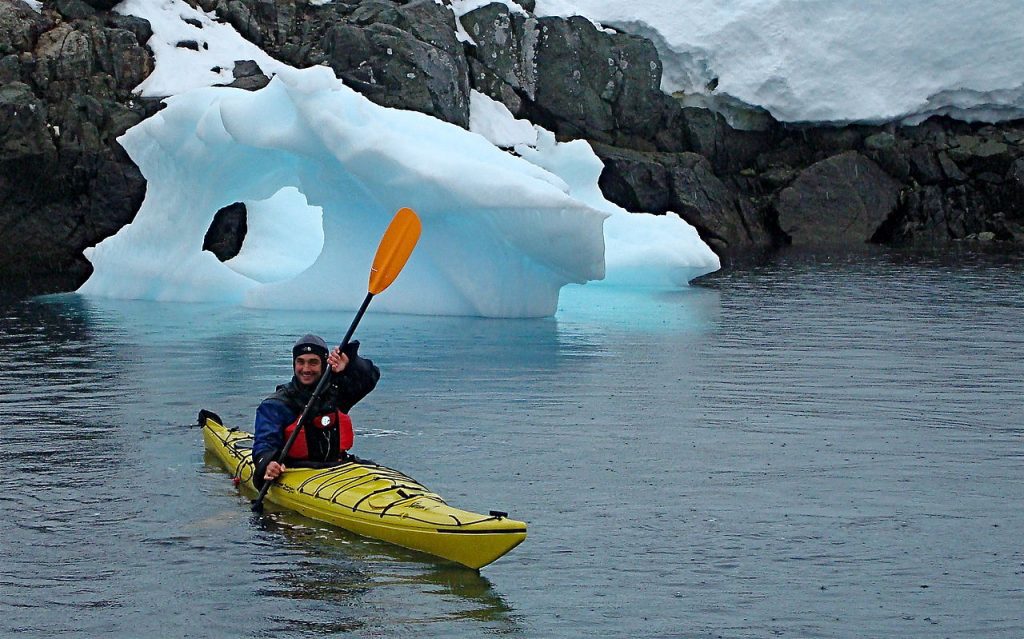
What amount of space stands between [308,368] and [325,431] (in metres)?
0.40

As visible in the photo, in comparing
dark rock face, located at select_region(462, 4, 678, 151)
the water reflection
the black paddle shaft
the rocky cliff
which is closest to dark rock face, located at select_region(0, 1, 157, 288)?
the rocky cliff

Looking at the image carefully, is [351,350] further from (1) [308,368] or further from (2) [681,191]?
(2) [681,191]

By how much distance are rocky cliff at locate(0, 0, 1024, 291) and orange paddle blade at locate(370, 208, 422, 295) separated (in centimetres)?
1492

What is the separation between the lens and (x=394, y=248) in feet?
32.4

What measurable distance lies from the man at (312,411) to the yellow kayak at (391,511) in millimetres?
132

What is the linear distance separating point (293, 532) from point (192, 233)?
12.7m

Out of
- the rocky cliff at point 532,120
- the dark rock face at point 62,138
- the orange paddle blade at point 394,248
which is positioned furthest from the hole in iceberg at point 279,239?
the orange paddle blade at point 394,248

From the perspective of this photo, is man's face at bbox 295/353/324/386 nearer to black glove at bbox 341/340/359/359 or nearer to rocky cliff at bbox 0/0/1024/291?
black glove at bbox 341/340/359/359

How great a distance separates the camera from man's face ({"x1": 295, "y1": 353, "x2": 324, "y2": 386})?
8266mm

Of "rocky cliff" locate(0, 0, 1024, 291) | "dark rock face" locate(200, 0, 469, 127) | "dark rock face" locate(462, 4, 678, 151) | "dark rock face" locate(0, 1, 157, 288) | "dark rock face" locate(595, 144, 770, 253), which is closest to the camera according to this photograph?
"dark rock face" locate(0, 1, 157, 288)

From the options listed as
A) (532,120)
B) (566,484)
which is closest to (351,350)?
(566,484)

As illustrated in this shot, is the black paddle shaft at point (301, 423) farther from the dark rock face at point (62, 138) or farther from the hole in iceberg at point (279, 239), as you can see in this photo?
the dark rock face at point (62, 138)

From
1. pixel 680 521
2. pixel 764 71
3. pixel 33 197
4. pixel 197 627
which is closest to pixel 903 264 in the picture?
pixel 764 71

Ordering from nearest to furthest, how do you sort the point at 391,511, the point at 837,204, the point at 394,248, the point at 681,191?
the point at 391,511
the point at 394,248
the point at 681,191
the point at 837,204
